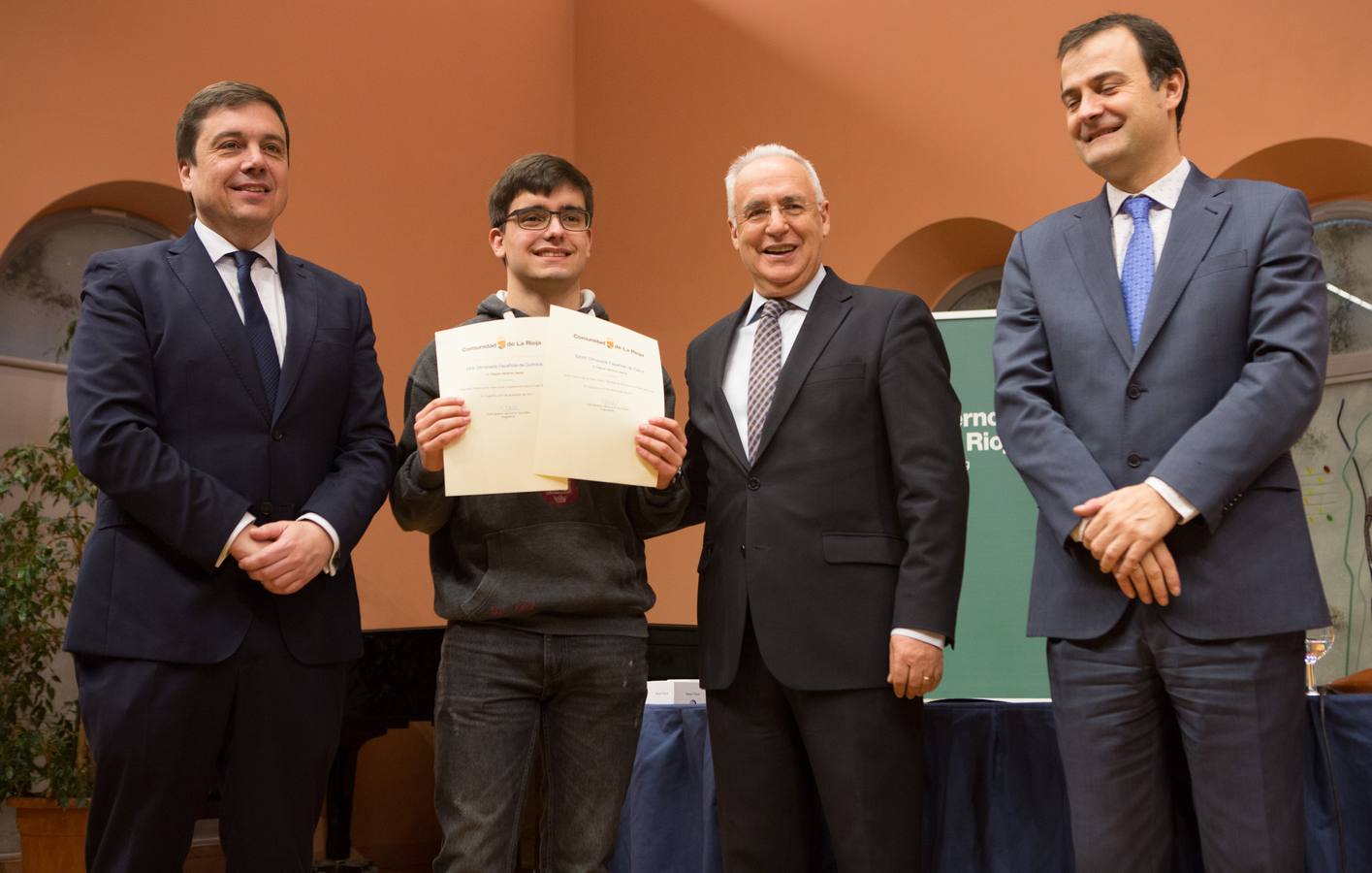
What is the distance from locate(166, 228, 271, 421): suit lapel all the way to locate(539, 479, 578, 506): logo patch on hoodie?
519 mm

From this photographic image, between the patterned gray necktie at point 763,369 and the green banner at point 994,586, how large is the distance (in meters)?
1.25

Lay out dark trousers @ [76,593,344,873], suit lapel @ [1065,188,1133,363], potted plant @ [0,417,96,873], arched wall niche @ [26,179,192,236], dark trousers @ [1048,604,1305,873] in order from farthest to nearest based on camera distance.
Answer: arched wall niche @ [26,179,192,236], potted plant @ [0,417,96,873], suit lapel @ [1065,188,1133,363], dark trousers @ [76,593,344,873], dark trousers @ [1048,604,1305,873]

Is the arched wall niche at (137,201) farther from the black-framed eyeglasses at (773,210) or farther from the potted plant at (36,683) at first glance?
the black-framed eyeglasses at (773,210)

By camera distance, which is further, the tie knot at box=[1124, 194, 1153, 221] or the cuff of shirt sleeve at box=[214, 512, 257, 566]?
the tie knot at box=[1124, 194, 1153, 221]

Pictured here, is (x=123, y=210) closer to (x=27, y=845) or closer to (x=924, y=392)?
(x=27, y=845)

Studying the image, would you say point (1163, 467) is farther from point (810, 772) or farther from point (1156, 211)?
point (810, 772)

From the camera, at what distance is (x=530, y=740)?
7.52ft

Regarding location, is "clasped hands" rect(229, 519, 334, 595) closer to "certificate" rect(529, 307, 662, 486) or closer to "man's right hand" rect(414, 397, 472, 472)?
"man's right hand" rect(414, 397, 472, 472)

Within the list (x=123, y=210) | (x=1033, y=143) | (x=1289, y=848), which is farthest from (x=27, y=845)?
(x=1033, y=143)

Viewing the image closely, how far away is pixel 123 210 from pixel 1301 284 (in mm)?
4936

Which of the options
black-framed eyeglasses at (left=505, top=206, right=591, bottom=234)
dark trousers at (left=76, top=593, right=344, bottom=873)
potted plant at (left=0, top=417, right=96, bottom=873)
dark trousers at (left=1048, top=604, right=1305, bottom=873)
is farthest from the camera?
potted plant at (left=0, top=417, right=96, bottom=873)

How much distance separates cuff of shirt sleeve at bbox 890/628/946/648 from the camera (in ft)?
7.24

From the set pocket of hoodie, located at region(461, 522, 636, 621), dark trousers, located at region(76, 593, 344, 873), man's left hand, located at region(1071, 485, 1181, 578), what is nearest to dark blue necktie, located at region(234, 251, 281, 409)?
dark trousers, located at region(76, 593, 344, 873)

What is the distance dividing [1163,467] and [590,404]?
3.18 ft
